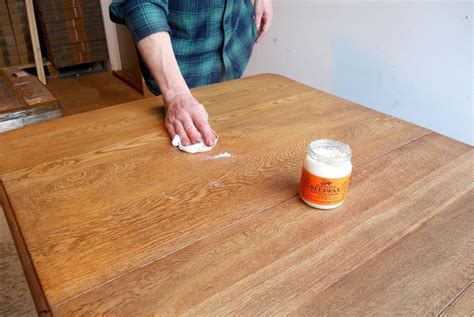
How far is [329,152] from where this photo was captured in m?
0.64

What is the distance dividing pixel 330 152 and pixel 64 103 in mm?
2707

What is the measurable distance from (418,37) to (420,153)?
2.68 feet

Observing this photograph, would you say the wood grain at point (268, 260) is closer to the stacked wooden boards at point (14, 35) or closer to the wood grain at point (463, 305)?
the wood grain at point (463, 305)

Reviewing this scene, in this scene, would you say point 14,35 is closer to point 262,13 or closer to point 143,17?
point 262,13

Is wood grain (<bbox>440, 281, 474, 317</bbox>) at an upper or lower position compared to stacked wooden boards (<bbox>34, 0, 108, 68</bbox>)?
upper

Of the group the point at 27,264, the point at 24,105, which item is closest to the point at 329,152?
the point at 27,264

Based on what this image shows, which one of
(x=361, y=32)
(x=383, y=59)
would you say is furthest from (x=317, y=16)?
(x=383, y=59)

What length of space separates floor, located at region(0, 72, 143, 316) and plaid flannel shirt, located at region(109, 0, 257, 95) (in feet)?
2.82

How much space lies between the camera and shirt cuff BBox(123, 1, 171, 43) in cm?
98

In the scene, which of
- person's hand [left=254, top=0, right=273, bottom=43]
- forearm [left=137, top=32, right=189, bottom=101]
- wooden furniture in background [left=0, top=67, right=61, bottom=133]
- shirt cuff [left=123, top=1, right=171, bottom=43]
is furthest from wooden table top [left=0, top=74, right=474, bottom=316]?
person's hand [left=254, top=0, right=273, bottom=43]

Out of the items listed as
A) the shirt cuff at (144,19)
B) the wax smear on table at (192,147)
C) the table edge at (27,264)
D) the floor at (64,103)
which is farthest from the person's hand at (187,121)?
the floor at (64,103)

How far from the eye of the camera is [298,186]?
711 millimetres

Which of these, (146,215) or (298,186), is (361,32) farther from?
(146,215)

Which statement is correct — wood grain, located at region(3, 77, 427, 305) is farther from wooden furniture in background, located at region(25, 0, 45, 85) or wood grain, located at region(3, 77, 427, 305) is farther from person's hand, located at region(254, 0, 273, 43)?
wooden furniture in background, located at region(25, 0, 45, 85)
